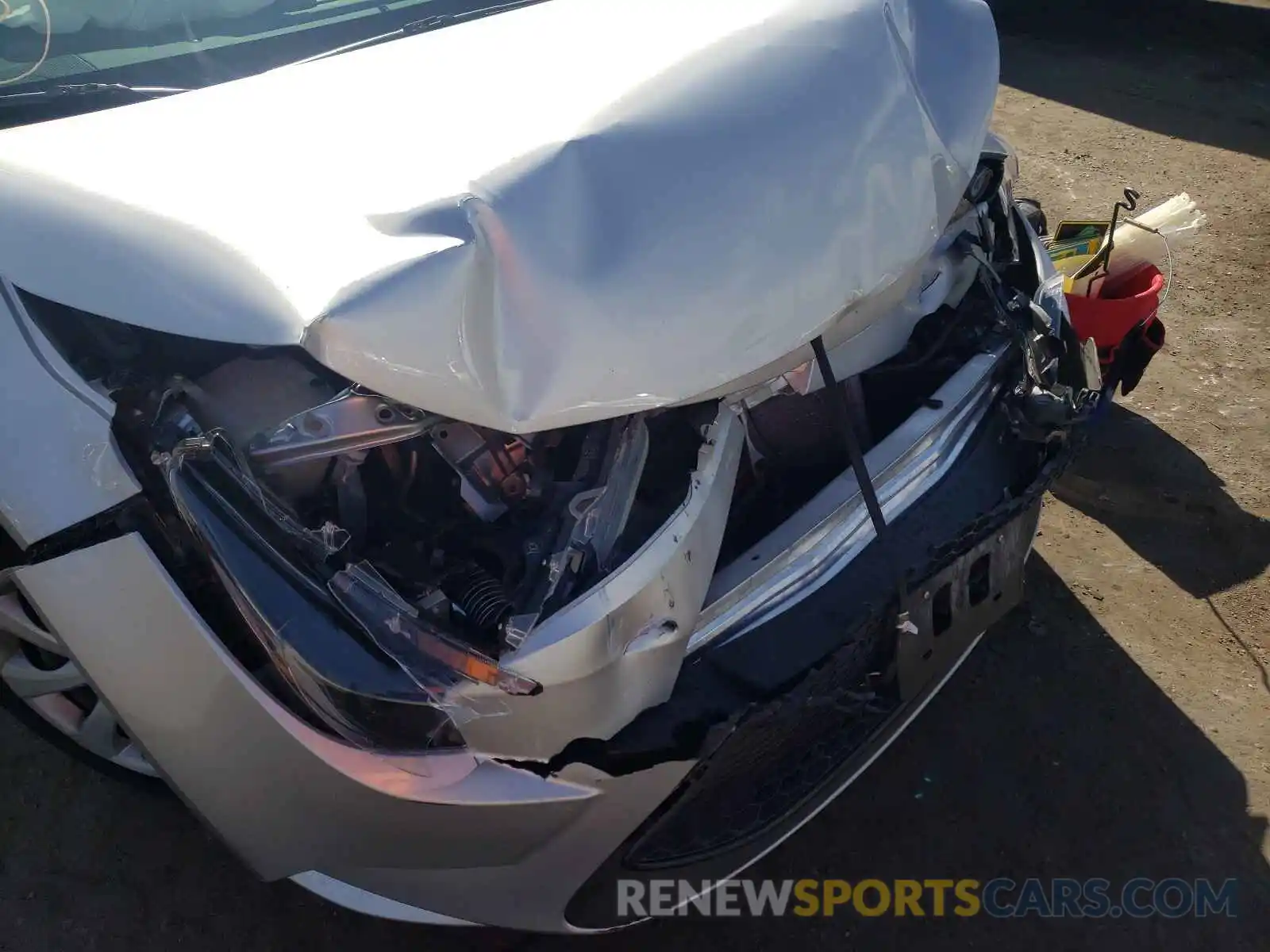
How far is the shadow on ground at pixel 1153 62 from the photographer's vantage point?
6059mm

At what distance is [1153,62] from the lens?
6992 millimetres

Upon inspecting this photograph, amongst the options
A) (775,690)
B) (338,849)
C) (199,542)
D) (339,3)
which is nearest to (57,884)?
(338,849)

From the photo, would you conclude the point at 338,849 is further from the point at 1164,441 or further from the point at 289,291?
the point at 1164,441

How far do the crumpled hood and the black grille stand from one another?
565 mm

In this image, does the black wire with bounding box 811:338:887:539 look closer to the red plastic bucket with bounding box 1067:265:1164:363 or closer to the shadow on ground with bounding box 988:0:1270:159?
the red plastic bucket with bounding box 1067:265:1164:363

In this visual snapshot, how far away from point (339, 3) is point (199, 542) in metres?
1.84

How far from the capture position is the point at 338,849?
1764 millimetres

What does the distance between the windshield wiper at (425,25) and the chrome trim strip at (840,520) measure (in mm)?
1541

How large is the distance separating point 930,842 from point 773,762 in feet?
2.19

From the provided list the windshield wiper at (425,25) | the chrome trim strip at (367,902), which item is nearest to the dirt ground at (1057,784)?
the chrome trim strip at (367,902)

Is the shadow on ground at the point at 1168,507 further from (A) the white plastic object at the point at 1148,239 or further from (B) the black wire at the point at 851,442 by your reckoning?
(B) the black wire at the point at 851,442

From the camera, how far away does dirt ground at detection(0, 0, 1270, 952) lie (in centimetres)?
215

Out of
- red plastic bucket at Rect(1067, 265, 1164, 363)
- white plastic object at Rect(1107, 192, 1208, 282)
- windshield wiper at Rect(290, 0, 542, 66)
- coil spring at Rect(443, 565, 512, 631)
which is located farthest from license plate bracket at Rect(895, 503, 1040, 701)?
windshield wiper at Rect(290, 0, 542, 66)

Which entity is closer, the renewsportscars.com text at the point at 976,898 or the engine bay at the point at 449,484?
the engine bay at the point at 449,484
